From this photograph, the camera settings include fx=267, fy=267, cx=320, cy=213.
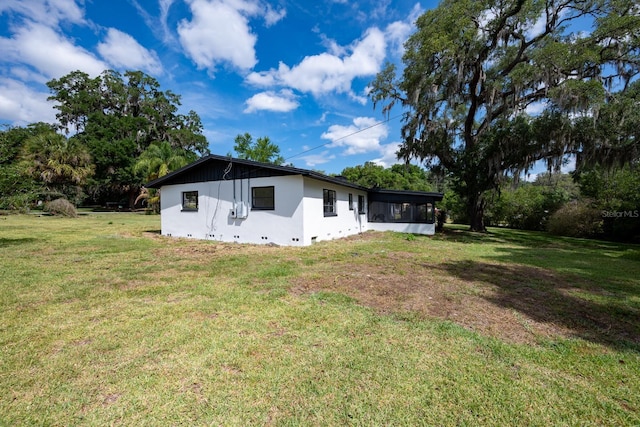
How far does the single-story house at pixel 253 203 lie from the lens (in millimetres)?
9344

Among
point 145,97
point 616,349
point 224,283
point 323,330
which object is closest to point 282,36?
point 224,283

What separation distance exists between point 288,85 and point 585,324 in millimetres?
17664

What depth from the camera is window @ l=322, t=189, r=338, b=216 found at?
427 inches

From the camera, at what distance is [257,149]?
122 feet

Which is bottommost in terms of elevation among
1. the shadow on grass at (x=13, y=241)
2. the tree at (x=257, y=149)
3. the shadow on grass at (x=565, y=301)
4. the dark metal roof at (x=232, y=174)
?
the shadow on grass at (x=565, y=301)

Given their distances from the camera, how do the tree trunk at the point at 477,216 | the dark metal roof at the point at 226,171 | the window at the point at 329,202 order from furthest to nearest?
the tree trunk at the point at 477,216
the window at the point at 329,202
the dark metal roof at the point at 226,171

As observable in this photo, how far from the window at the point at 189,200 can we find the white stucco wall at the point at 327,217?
17.2 feet

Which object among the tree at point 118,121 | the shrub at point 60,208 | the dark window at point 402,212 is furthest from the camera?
the tree at point 118,121

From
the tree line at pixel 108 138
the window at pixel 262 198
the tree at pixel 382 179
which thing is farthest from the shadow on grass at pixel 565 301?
the tree at pixel 382 179

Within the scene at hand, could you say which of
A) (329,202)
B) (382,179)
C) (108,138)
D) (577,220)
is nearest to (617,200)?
(577,220)

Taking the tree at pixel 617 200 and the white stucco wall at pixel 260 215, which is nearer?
the white stucco wall at pixel 260 215

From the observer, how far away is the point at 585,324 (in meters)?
3.43

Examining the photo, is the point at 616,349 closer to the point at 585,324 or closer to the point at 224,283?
the point at 585,324

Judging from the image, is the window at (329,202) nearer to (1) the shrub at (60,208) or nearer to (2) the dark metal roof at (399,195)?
(2) the dark metal roof at (399,195)
